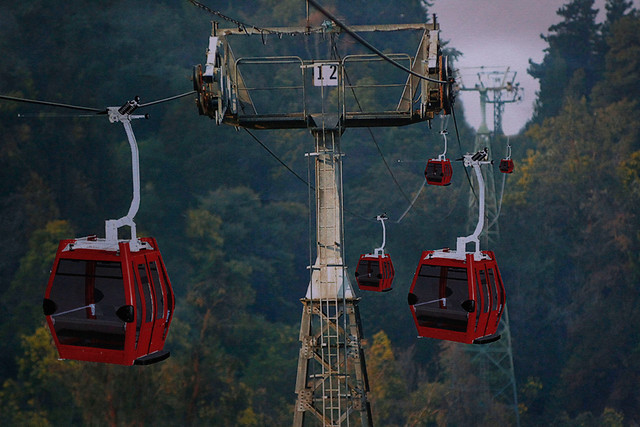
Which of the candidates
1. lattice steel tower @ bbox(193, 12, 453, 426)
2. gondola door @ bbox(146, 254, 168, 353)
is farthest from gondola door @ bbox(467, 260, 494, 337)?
gondola door @ bbox(146, 254, 168, 353)

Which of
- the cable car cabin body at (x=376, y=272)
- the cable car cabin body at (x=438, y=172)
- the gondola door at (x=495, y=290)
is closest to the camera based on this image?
the gondola door at (x=495, y=290)

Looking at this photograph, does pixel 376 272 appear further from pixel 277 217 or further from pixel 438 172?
pixel 277 217

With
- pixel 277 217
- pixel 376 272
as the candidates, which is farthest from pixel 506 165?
pixel 277 217

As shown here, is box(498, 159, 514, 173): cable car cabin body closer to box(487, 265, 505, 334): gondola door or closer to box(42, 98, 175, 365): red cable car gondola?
box(487, 265, 505, 334): gondola door

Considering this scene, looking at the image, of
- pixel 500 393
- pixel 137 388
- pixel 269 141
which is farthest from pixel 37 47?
pixel 500 393

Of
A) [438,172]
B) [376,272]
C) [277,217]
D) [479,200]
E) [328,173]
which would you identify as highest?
[277,217]

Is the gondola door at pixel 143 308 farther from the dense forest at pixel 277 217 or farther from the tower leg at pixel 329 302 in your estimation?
the dense forest at pixel 277 217

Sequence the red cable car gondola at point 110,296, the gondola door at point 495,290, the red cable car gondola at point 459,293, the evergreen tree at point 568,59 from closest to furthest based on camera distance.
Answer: the red cable car gondola at point 110,296, the red cable car gondola at point 459,293, the gondola door at point 495,290, the evergreen tree at point 568,59

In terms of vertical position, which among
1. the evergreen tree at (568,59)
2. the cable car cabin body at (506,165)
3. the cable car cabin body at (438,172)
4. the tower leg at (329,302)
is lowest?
the tower leg at (329,302)

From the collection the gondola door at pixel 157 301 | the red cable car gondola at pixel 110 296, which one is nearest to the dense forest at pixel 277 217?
the gondola door at pixel 157 301

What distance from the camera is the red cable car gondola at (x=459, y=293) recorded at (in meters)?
8.80

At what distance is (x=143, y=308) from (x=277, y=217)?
3357 cm

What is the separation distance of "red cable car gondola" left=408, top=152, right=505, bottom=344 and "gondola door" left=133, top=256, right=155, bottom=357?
2478mm

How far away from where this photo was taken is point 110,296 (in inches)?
282
